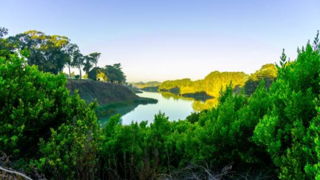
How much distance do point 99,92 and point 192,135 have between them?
237 ft

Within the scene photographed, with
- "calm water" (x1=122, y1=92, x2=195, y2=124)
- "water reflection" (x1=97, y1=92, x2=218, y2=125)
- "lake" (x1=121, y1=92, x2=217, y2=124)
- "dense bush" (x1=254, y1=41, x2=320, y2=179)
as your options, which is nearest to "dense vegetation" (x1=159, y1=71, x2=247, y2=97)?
"lake" (x1=121, y1=92, x2=217, y2=124)

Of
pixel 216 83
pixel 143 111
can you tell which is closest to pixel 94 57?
pixel 143 111

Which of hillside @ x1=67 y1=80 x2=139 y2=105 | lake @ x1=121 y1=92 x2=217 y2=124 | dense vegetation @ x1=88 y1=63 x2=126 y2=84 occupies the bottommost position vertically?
lake @ x1=121 y1=92 x2=217 y2=124

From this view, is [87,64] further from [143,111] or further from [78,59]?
[143,111]

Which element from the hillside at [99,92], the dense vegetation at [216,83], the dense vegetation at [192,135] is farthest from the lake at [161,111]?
the dense vegetation at [216,83]

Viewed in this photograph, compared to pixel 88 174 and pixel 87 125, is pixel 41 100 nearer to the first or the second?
pixel 87 125

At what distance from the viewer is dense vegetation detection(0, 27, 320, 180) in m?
3.19

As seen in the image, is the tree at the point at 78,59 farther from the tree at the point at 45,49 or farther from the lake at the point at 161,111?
the lake at the point at 161,111

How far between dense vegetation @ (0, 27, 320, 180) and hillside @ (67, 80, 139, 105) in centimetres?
5909

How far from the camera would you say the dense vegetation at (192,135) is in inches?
125

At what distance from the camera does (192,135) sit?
5.47 meters

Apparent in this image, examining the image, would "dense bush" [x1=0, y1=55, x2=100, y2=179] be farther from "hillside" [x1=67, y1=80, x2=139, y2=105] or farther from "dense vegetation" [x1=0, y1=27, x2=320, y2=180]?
"hillside" [x1=67, y1=80, x2=139, y2=105]

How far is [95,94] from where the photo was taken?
230 ft

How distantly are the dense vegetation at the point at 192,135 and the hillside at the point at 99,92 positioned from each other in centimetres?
5909
